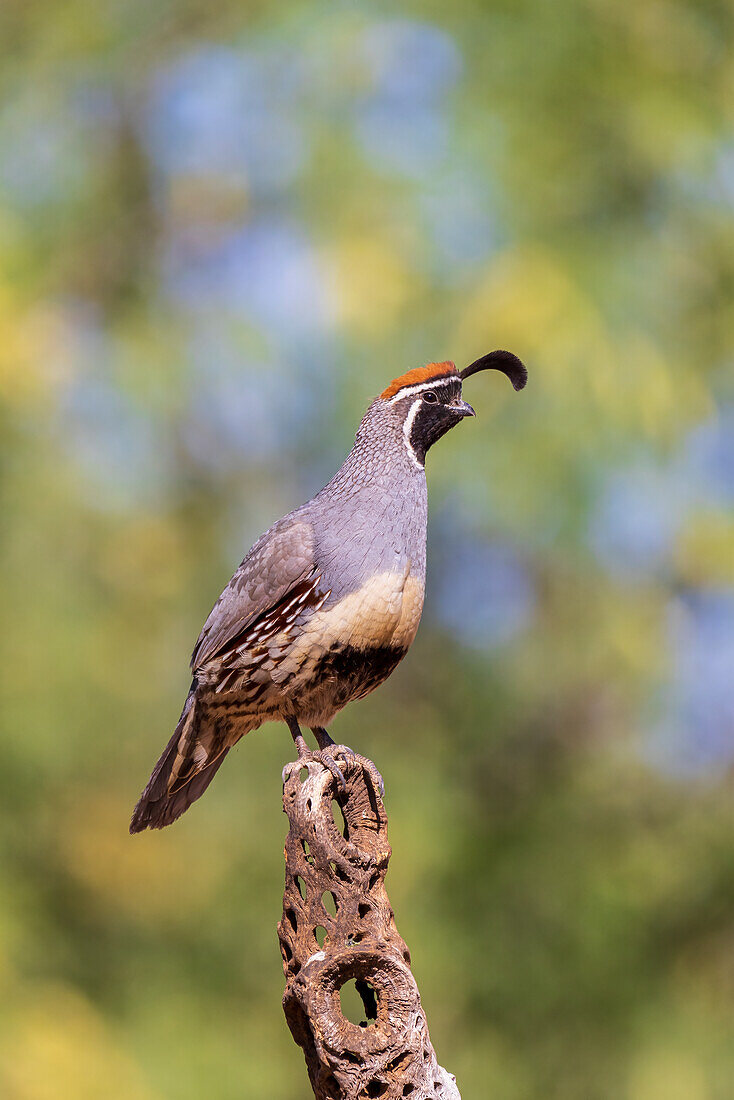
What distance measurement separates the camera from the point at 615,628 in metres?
6.04

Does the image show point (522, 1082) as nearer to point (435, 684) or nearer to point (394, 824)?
point (394, 824)

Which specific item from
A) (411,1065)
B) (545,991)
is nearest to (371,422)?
(411,1065)

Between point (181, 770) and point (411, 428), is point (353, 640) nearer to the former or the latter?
point (411, 428)

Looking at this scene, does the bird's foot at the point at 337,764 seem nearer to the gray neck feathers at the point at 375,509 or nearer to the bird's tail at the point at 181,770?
the gray neck feathers at the point at 375,509

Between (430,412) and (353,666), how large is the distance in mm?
640

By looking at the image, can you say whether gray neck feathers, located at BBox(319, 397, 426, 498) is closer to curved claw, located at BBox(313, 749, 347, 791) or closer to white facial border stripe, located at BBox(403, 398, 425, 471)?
white facial border stripe, located at BBox(403, 398, 425, 471)

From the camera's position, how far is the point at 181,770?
→ 314 cm

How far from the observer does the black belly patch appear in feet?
9.07

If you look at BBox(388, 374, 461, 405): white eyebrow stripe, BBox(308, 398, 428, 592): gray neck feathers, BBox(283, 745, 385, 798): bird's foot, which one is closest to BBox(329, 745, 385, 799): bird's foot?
BBox(283, 745, 385, 798): bird's foot

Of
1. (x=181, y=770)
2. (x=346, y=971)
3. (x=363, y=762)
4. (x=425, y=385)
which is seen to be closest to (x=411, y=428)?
(x=425, y=385)

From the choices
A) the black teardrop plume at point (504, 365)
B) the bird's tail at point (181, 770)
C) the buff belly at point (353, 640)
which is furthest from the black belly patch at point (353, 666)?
the black teardrop plume at point (504, 365)

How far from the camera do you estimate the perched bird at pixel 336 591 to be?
276cm

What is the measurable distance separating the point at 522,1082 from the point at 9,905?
2.74 metres

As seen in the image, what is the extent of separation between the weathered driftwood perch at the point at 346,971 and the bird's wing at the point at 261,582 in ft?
1.63
